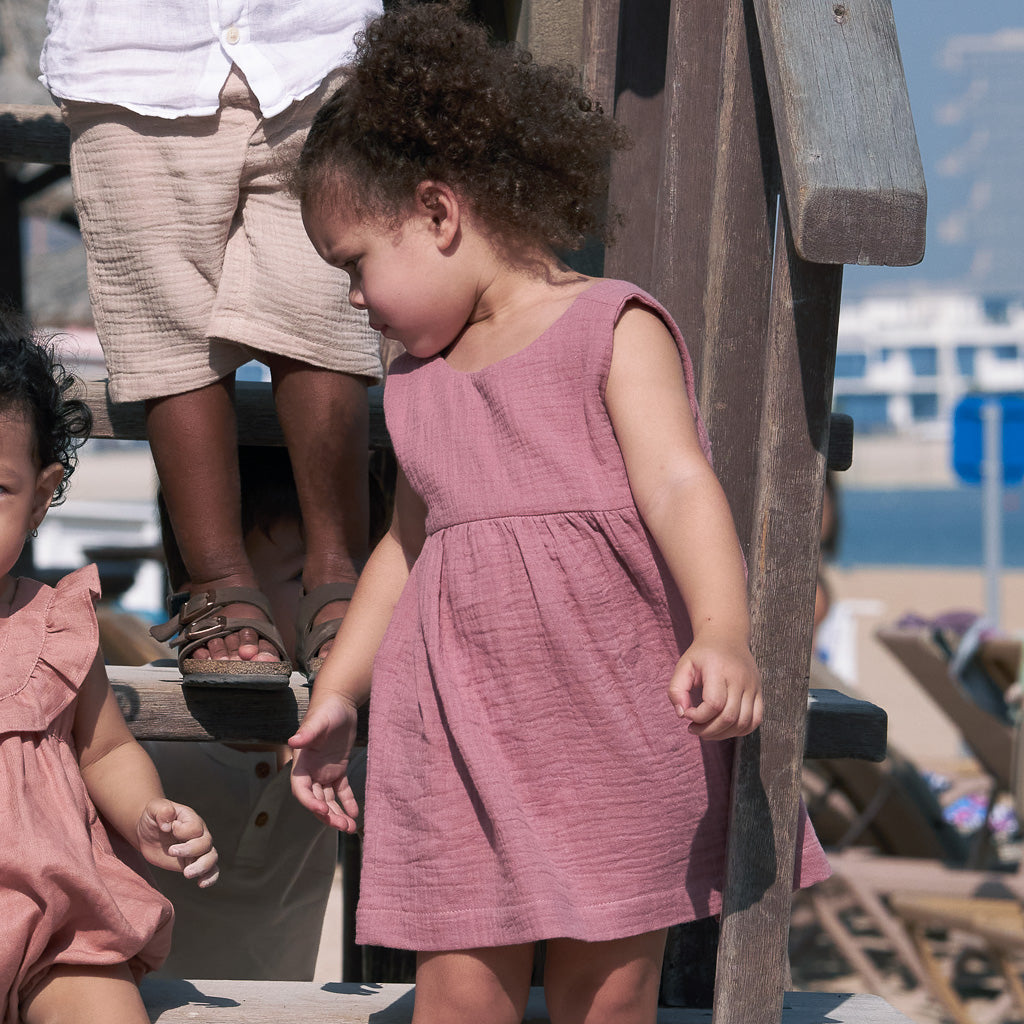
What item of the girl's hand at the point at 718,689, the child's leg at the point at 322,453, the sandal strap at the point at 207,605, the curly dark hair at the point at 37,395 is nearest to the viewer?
the girl's hand at the point at 718,689

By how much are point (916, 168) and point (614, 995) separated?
3.17 feet

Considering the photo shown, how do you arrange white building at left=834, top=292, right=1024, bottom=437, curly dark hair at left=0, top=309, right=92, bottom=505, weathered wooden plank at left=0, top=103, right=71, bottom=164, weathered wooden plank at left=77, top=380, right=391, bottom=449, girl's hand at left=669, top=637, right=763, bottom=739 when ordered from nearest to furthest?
girl's hand at left=669, top=637, right=763, bottom=739 → curly dark hair at left=0, top=309, right=92, bottom=505 → weathered wooden plank at left=77, top=380, right=391, bottom=449 → weathered wooden plank at left=0, top=103, right=71, bottom=164 → white building at left=834, top=292, right=1024, bottom=437

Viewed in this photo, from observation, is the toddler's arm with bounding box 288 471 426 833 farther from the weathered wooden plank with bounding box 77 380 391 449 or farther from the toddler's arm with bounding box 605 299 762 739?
the weathered wooden plank with bounding box 77 380 391 449

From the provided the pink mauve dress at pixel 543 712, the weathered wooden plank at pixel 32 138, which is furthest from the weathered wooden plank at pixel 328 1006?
the weathered wooden plank at pixel 32 138

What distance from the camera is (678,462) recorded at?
5.20 ft

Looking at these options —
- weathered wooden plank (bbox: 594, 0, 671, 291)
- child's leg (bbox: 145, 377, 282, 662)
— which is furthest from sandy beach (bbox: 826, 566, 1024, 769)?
child's leg (bbox: 145, 377, 282, 662)

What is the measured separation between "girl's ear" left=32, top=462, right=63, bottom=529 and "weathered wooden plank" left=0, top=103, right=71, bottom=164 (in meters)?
1.48

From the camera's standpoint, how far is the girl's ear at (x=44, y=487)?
1815 millimetres

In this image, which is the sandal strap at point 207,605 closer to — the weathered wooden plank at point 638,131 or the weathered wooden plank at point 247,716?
the weathered wooden plank at point 247,716

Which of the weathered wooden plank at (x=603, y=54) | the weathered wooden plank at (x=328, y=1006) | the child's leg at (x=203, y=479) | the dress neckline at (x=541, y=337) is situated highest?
the weathered wooden plank at (x=603, y=54)

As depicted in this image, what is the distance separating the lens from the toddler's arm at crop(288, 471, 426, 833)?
1.75 m

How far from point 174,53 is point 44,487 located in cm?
76

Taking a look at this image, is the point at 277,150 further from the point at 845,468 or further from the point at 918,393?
the point at 918,393

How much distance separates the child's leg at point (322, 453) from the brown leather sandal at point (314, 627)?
66mm
